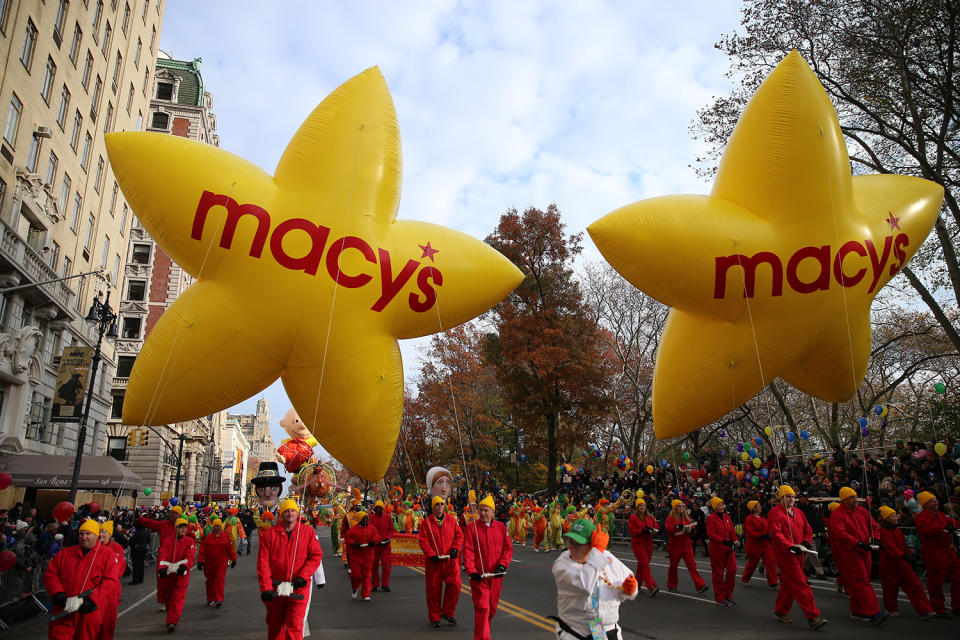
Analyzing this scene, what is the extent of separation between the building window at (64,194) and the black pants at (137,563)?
15.2 metres

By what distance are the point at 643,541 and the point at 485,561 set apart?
171 inches

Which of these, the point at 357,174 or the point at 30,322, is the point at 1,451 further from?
the point at 357,174

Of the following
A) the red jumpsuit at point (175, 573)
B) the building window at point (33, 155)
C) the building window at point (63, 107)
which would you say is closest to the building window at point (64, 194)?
the building window at point (63, 107)

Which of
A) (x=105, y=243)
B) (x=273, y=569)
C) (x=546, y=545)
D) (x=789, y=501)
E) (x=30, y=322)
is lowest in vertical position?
(x=546, y=545)

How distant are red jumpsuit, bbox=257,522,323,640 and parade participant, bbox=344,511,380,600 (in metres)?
4.60

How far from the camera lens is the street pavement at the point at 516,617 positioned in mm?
7273

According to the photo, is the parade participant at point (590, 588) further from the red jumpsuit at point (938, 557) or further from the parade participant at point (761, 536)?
the parade participant at point (761, 536)

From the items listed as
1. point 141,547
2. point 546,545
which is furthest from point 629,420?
point 141,547

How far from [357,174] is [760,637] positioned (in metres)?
6.65

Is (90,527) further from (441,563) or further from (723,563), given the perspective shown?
(723,563)

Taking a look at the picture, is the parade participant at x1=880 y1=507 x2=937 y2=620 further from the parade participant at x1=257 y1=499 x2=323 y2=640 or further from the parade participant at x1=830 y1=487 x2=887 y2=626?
the parade participant at x1=257 y1=499 x2=323 y2=640

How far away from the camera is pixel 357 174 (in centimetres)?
605

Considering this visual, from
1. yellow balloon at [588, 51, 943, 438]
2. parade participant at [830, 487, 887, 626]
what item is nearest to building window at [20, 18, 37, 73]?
yellow balloon at [588, 51, 943, 438]

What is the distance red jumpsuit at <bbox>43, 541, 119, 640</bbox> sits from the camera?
584 centimetres
